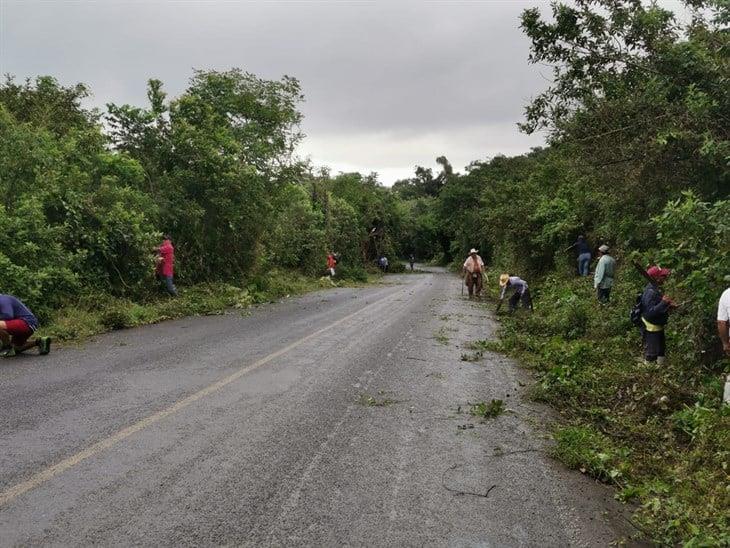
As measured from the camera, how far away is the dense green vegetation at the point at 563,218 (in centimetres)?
602

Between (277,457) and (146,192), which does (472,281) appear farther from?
(277,457)

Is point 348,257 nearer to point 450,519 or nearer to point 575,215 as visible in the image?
point 575,215

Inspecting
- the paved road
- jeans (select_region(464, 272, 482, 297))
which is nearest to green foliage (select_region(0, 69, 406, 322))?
the paved road

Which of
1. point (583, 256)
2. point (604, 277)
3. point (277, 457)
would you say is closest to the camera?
point (277, 457)

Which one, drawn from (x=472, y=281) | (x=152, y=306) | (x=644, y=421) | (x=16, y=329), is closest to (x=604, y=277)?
(x=472, y=281)

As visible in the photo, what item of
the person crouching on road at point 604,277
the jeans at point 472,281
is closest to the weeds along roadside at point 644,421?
the person crouching on road at point 604,277

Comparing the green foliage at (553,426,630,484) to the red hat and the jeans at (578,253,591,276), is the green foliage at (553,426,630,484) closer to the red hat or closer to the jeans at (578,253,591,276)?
the red hat

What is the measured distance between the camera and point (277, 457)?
4863 mm

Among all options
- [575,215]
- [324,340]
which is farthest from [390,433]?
[575,215]

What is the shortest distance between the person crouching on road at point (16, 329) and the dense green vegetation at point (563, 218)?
1.50 metres

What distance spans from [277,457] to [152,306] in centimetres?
1103

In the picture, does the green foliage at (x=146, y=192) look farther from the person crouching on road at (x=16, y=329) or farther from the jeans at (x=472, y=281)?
the jeans at (x=472, y=281)

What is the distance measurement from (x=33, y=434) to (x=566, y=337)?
9.71 meters

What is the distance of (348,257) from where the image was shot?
41.6 m
